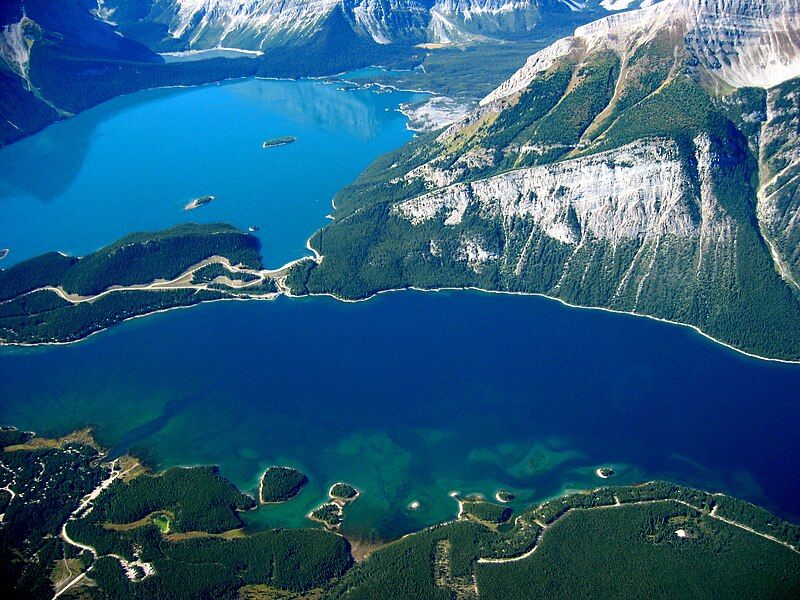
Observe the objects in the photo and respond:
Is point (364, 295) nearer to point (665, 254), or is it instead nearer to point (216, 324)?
point (216, 324)

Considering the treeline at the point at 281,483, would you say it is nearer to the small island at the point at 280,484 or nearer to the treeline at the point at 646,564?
the small island at the point at 280,484

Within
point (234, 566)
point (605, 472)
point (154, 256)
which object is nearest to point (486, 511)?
point (605, 472)

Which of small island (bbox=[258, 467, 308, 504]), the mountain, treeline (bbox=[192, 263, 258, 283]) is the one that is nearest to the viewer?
small island (bbox=[258, 467, 308, 504])

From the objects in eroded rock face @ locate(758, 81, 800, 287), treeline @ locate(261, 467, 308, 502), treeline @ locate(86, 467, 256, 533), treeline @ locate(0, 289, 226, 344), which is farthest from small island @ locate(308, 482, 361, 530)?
eroded rock face @ locate(758, 81, 800, 287)

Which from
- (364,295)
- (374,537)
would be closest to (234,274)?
(364,295)

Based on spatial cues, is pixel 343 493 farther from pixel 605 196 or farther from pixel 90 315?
pixel 605 196

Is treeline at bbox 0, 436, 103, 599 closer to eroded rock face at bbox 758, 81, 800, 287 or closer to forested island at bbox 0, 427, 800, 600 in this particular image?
forested island at bbox 0, 427, 800, 600

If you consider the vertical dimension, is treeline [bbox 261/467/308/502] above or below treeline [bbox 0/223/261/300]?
below
